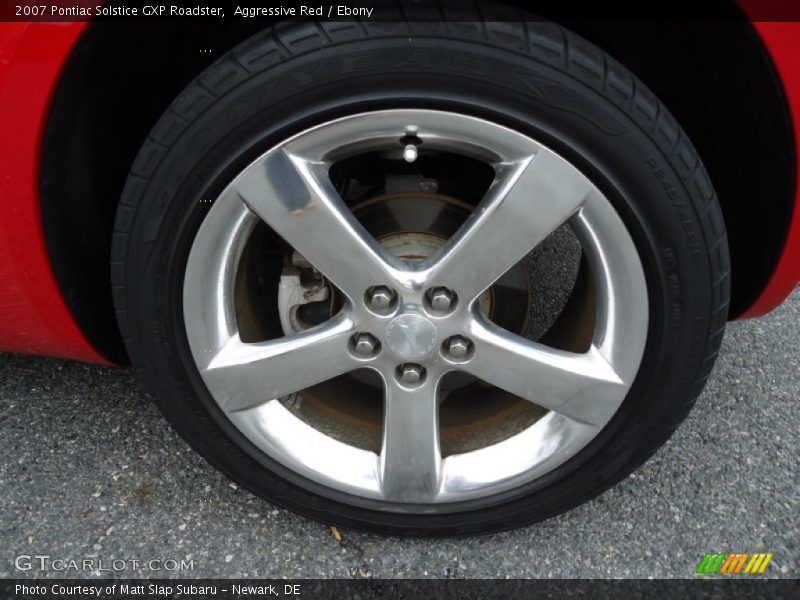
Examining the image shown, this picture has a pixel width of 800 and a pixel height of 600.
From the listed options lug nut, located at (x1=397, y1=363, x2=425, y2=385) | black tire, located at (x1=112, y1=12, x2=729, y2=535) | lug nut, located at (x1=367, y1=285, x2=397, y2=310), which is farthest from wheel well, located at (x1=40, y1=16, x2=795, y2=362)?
lug nut, located at (x1=397, y1=363, x2=425, y2=385)

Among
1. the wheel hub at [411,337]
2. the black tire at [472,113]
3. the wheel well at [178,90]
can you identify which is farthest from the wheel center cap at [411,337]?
the wheel well at [178,90]

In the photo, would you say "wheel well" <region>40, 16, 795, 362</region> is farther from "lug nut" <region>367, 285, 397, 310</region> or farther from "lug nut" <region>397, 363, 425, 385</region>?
"lug nut" <region>397, 363, 425, 385</region>

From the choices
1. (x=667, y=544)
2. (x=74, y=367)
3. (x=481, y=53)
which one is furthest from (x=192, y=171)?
(x=667, y=544)

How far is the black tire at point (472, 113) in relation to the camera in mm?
1115

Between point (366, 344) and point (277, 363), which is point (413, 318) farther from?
point (277, 363)

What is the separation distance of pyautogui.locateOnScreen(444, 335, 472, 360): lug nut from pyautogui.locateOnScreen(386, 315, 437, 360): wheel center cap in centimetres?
3

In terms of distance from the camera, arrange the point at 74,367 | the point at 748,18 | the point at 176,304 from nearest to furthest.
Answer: the point at 748,18, the point at 176,304, the point at 74,367

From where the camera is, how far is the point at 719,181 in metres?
1.41

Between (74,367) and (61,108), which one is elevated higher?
(61,108)

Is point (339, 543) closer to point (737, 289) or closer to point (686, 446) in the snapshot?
point (686, 446)

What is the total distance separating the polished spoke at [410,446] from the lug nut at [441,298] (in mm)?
164

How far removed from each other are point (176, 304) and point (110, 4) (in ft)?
1.64

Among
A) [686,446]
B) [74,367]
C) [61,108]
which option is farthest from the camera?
[74,367]

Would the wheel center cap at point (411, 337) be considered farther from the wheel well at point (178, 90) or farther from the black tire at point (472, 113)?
the wheel well at point (178, 90)
